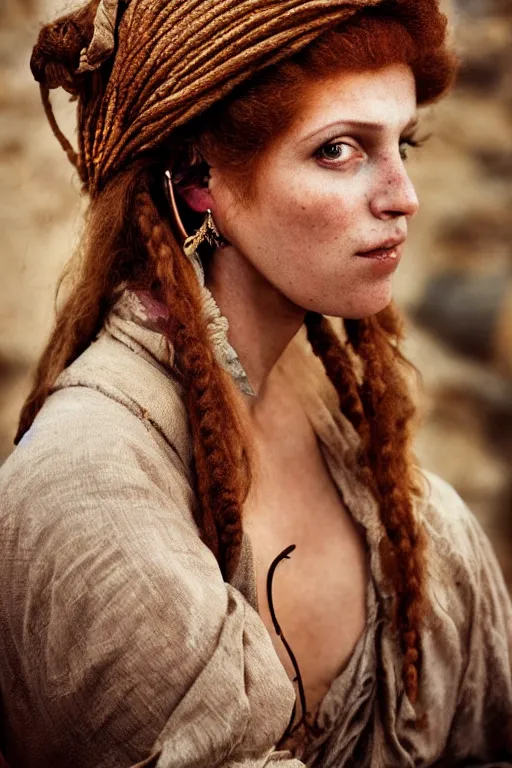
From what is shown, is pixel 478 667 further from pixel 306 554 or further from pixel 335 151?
pixel 335 151

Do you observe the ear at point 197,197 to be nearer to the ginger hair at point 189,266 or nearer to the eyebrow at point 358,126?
the ginger hair at point 189,266

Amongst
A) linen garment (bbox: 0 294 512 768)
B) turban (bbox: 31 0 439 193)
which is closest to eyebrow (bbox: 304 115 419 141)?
turban (bbox: 31 0 439 193)

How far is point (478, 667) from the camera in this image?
1.67 metres

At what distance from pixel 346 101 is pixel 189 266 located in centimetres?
30

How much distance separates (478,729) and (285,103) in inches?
39.3

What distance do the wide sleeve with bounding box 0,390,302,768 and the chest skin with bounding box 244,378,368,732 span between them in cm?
22

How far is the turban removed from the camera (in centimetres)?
134

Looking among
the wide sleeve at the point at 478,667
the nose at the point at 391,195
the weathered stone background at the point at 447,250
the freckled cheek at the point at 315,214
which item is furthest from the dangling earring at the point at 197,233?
the weathered stone background at the point at 447,250

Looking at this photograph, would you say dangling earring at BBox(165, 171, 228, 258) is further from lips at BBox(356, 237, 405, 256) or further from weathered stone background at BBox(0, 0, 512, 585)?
weathered stone background at BBox(0, 0, 512, 585)

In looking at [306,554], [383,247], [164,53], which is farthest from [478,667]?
[164,53]

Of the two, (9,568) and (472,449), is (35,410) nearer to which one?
(9,568)

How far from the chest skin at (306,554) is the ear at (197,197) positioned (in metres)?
0.33

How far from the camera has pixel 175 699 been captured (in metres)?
1.14

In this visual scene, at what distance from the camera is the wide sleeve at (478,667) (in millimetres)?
1668
